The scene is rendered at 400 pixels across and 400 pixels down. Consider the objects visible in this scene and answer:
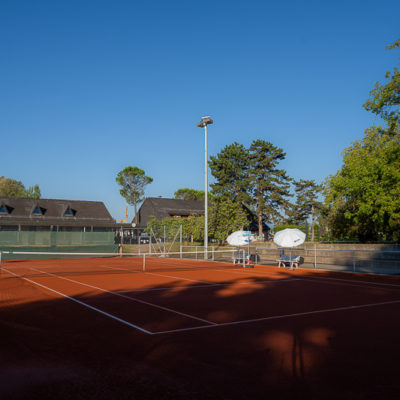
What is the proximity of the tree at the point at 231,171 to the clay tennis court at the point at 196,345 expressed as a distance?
36.9m

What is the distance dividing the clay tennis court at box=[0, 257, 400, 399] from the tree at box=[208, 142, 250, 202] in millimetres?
36852

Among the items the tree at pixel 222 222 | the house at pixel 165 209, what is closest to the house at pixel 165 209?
the house at pixel 165 209

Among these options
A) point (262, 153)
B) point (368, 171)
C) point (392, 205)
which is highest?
point (262, 153)

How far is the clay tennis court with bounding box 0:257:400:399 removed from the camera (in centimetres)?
480

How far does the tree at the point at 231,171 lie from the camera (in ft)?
162

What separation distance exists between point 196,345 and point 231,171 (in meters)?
44.1

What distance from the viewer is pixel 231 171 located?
5016 centimetres

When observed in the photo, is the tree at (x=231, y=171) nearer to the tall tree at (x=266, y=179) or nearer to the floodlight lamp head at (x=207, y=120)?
the tall tree at (x=266, y=179)

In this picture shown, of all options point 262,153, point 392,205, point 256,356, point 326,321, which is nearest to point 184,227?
point 262,153

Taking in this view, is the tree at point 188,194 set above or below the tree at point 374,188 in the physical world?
above

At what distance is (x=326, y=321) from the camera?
28.2ft

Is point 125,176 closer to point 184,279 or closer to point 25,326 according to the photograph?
point 184,279

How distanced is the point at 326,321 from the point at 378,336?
1342 millimetres

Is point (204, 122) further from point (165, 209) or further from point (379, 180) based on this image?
point (165, 209)
